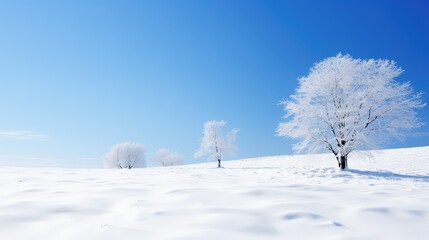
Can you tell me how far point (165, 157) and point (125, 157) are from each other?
12.0 metres

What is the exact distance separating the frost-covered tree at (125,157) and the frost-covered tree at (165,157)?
25.6 feet

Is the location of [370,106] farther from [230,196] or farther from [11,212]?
[11,212]

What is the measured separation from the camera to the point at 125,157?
201 ft

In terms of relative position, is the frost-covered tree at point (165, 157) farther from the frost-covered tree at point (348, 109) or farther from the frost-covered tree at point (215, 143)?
the frost-covered tree at point (348, 109)

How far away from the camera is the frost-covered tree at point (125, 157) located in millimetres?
61031

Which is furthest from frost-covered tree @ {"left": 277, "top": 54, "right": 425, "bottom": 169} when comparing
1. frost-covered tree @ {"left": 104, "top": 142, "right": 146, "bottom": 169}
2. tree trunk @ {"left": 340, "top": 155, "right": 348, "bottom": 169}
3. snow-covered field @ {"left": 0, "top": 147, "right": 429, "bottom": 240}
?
frost-covered tree @ {"left": 104, "top": 142, "right": 146, "bottom": 169}

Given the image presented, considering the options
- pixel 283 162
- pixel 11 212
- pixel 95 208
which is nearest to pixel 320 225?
pixel 95 208

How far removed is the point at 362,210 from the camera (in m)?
5.55

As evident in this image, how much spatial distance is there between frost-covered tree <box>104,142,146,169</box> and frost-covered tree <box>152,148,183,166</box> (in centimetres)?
781

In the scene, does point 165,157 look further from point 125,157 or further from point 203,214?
point 203,214

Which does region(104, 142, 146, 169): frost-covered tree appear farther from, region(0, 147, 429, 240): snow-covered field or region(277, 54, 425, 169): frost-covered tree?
region(0, 147, 429, 240): snow-covered field

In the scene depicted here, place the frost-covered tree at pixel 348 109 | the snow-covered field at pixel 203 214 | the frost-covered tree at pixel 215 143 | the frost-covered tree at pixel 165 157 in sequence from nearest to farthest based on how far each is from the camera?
the snow-covered field at pixel 203 214, the frost-covered tree at pixel 348 109, the frost-covered tree at pixel 215 143, the frost-covered tree at pixel 165 157

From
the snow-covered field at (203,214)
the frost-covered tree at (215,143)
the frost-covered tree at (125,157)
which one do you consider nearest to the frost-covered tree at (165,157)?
the frost-covered tree at (125,157)

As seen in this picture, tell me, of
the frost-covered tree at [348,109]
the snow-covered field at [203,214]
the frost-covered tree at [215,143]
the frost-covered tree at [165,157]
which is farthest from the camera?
the frost-covered tree at [165,157]
